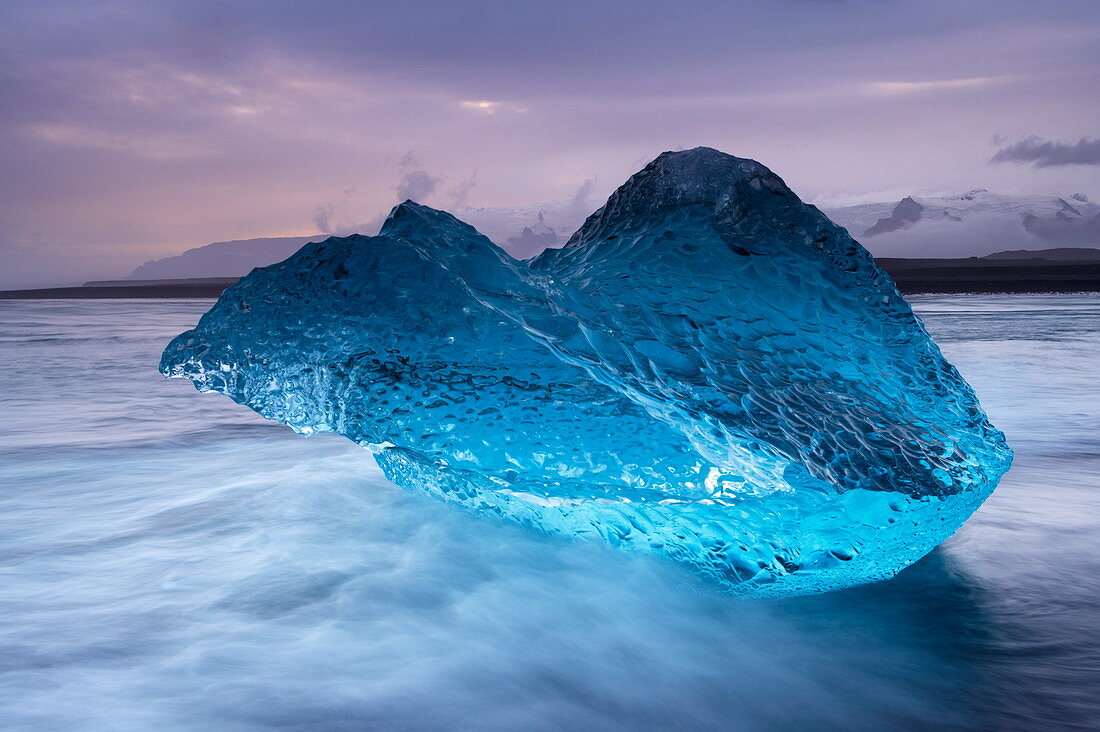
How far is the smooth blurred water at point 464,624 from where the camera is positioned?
1.97m

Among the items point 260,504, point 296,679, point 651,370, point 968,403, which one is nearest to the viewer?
point 296,679

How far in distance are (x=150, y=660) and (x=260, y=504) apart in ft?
4.52

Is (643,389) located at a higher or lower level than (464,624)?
higher

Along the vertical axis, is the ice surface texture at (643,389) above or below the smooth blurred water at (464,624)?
above

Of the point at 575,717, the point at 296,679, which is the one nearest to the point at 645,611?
the point at 575,717

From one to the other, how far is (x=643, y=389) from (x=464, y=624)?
97 centimetres

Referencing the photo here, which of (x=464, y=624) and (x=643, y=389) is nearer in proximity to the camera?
(x=643, y=389)

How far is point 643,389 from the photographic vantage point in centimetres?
213

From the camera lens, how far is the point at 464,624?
2410 mm

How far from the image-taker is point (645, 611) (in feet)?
7.94

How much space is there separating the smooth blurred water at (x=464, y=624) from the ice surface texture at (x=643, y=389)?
0.20 m

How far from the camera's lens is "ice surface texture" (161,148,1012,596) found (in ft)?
6.73

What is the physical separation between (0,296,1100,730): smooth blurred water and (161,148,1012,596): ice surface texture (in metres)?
0.20

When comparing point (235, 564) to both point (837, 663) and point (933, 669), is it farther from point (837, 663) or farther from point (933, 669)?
point (933, 669)
